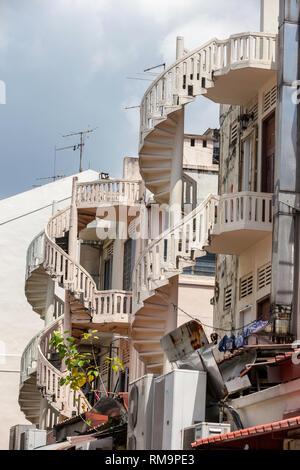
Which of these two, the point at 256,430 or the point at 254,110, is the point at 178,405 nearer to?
the point at 256,430

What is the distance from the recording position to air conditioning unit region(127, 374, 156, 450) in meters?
18.2

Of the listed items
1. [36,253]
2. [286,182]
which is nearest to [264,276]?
[286,182]

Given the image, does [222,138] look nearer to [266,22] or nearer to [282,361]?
[266,22]

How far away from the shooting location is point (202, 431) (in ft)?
53.2

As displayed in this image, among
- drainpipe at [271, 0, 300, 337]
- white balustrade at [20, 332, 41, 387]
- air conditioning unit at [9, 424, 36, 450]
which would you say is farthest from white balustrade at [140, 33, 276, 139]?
white balustrade at [20, 332, 41, 387]

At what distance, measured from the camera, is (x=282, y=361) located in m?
16.9

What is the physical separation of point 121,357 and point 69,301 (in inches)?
86.6

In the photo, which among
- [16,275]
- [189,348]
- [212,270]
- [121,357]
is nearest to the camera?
[189,348]

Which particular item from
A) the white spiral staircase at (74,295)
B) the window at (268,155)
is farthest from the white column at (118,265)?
the window at (268,155)

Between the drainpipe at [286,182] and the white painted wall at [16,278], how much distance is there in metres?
21.4

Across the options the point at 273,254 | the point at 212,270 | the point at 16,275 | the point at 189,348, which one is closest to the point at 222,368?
the point at 189,348

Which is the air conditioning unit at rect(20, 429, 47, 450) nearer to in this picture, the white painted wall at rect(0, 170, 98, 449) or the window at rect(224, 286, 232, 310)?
the window at rect(224, 286, 232, 310)

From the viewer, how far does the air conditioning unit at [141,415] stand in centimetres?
1819

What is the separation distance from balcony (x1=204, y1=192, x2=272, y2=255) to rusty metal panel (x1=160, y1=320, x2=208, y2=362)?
106 inches
